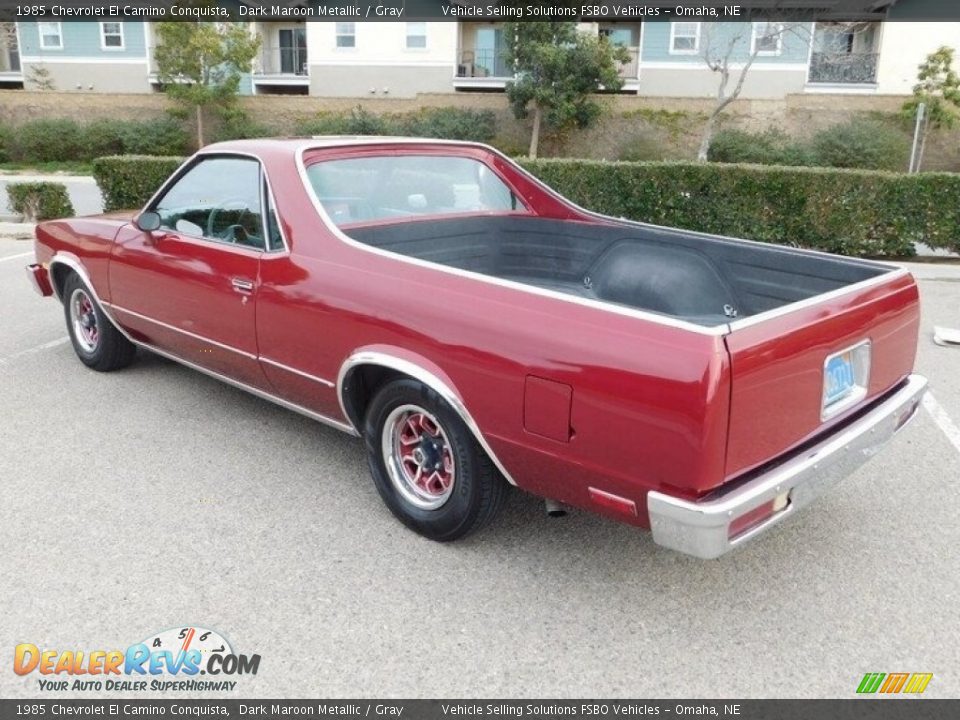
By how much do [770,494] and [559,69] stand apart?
2637 centimetres

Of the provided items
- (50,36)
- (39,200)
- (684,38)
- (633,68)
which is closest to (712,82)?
(684,38)

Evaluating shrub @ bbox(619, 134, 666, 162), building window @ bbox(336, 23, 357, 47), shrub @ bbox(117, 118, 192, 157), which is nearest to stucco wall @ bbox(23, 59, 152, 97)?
shrub @ bbox(117, 118, 192, 157)

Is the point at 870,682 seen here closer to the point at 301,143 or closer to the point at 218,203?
the point at 301,143

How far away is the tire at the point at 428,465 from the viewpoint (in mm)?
3188

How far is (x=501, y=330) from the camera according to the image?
291cm

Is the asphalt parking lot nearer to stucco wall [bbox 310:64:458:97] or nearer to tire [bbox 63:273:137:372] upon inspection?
tire [bbox 63:273:137:372]

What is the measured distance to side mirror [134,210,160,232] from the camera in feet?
15.1

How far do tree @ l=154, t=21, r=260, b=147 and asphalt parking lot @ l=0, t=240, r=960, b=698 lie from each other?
91.5 feet

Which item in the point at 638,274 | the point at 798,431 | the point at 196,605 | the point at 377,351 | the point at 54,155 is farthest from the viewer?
the point at 54,155

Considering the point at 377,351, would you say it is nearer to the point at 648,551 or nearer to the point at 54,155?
the point at 648,551

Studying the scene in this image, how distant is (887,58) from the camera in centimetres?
3127

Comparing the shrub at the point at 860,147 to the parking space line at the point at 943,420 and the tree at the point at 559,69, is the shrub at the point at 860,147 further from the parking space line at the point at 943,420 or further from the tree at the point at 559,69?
the parking space line at the point at 943,420

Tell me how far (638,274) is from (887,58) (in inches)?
1284

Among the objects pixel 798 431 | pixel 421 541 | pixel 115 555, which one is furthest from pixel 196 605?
pixel 798 431
